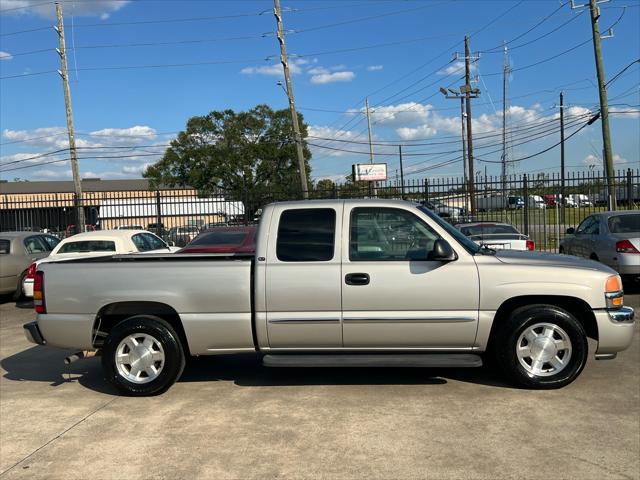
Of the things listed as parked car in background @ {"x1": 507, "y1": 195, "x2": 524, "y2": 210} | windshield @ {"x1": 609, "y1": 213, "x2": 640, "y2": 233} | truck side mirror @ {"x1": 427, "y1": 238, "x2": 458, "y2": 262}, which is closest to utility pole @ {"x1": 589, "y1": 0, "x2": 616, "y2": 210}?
parked car in background @ {"x1": 507, "y1": 195, "x2": 524, "y2": 210}

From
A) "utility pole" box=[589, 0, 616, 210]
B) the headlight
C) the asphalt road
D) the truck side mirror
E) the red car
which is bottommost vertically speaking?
the asphalt road

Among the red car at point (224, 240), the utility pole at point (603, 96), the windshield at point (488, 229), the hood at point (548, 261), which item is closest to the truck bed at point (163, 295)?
the hood at point (548, 261)

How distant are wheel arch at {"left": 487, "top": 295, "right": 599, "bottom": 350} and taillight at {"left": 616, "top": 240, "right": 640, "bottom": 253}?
5861mm

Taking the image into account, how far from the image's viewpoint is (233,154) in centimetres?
4569

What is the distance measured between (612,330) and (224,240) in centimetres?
752

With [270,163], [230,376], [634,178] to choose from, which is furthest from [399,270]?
[270,163]

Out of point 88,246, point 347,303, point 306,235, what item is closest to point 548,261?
point 347,303

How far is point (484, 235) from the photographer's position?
12.9 meters

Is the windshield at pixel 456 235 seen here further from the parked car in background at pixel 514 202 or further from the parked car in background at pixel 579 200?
the parked car in background at pixel 514 202

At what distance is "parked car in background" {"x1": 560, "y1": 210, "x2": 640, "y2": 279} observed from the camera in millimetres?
10398

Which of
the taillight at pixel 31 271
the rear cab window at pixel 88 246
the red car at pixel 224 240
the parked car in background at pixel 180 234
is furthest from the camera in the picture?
the parked car in background at pixel 180 234

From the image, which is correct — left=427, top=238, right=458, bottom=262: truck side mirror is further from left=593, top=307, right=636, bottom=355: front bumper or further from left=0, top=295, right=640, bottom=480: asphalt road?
left=593, top=307, right=636, bottom=355: front bumper

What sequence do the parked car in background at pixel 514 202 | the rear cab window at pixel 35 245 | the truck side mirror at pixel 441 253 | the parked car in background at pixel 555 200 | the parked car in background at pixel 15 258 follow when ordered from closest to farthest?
1. the truck side mirror at pixel 441 253
2. the parked car in background at pixel 15 258
3. the rear cab window at pixel 35 245
4. the parked car in background at pixel 555 200
5. the parked car in background at pixel 514 202

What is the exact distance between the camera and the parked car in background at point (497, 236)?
11663 mm
